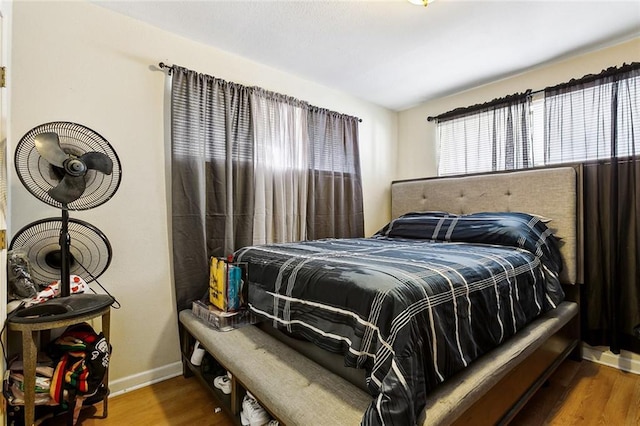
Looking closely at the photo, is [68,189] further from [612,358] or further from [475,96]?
[612,358]

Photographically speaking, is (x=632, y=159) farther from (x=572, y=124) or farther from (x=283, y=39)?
(x=283, y=39)

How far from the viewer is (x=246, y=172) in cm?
230

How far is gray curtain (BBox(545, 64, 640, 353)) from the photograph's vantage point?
2059 millimetres

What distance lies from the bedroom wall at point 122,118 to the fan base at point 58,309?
0.41m

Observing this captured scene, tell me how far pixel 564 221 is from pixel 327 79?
2218 millimetres

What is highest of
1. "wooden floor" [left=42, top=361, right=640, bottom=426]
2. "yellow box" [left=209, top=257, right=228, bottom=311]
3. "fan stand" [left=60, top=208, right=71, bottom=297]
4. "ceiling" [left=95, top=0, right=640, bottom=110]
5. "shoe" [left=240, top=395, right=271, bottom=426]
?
"ceiling" [left=95, top=0, right=640, bottom=110]

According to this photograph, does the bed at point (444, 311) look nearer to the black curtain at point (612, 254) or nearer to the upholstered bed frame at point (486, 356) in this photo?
the upholstered bed frame at point (486, 356)

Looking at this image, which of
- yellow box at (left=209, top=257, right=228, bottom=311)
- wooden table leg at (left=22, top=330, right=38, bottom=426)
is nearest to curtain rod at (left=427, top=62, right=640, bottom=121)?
yellow box at (left=209, top=257, right=228, bottom=311)

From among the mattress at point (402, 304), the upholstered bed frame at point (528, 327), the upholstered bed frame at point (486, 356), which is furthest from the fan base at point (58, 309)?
the upholstered bed frame at point (528, 327)

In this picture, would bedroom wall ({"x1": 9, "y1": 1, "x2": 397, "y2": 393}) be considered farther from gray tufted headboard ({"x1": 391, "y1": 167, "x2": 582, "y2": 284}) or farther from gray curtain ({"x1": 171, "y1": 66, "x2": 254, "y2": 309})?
gray tufted headboard ({"x1": 391, "y1": 167, "x2": 582, "y2": 284})

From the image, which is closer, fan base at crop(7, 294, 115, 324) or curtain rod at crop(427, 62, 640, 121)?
fan base at crop(7, 294, 115, 324)

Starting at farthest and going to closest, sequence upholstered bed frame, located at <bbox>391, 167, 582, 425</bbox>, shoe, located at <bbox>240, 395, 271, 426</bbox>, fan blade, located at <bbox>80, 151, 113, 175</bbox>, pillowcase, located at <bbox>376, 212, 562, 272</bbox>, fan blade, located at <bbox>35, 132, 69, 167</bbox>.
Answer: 1. pillowcase, located at <bbox>376, 212, 562, 272</bbox>
2. fan blade, located at <bbox>80, 151, 113, 175</bbox>
3. fan blade, located at <bbox>35, 132, 69, 167</bbox>
4. shoe, located at <bbox>240, 395, 271, 426</bbox>
5. upholstered bed frame, located at <bbox>391, 167, 582, 425</bbox>

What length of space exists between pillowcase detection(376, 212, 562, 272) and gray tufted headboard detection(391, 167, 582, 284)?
0.11 m

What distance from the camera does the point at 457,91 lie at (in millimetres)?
3053
